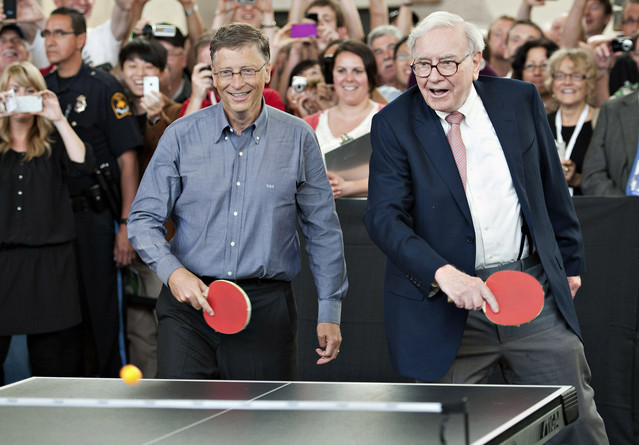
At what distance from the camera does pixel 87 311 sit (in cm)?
613

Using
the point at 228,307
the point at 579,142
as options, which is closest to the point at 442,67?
the point at 228,307

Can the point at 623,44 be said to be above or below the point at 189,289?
above

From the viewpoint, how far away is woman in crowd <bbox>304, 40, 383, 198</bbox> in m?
Result: 5.94

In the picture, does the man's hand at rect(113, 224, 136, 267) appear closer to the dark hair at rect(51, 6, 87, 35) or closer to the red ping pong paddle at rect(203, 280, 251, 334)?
the dark hair at rect(51, 6, 87, 35)

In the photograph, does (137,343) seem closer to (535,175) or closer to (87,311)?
(87,311)

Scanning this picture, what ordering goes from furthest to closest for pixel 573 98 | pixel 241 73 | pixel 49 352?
1. pixel 573 98
2. pixel 49 352
3. pixel 241 73

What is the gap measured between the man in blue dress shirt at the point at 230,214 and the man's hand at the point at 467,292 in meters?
0.95

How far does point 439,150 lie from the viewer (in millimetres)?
3504

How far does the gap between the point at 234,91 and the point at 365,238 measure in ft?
6.02

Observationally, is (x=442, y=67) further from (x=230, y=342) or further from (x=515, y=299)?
(x=230, y=342)

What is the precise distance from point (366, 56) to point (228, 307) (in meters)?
3.03

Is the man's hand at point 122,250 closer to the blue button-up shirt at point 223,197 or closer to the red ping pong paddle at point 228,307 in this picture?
the blue button-up shirt at point 223,197

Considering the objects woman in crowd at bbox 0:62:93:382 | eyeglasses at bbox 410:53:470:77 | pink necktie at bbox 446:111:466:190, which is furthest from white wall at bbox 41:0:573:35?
eyeglasses at bbox 410:53:470:77

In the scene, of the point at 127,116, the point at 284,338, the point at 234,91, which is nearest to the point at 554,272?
the point at 284,338
